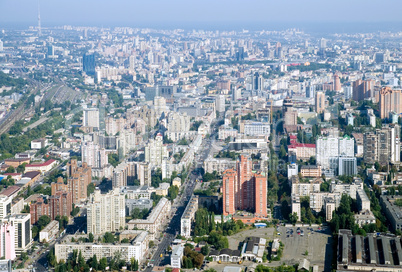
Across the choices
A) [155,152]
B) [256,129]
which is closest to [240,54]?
[256,129]

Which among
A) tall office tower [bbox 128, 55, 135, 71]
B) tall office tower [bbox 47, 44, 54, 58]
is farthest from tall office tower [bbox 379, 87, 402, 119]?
tall office tower [bbox 47, 44, 54, 58]

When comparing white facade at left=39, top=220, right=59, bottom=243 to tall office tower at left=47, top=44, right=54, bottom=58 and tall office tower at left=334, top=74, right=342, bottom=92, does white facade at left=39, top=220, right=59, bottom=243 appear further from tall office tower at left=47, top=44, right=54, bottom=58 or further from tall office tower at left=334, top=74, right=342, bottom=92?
tall office tower at left=47, top=44, right=54, bottom=58

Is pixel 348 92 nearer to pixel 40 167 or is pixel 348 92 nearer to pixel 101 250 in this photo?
pixel 40 167

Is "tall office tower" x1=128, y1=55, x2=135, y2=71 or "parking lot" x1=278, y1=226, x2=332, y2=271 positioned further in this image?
"tall office tower" x1=128, y1=55, x2=135, y2=71

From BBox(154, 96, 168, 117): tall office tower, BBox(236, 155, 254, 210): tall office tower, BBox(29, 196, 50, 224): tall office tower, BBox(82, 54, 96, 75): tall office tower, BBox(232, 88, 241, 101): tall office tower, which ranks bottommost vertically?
BBox(29, 196, 50, 224): tall office tower

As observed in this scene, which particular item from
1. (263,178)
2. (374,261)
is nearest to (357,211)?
(263,178)

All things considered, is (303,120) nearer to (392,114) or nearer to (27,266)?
(392,114)
